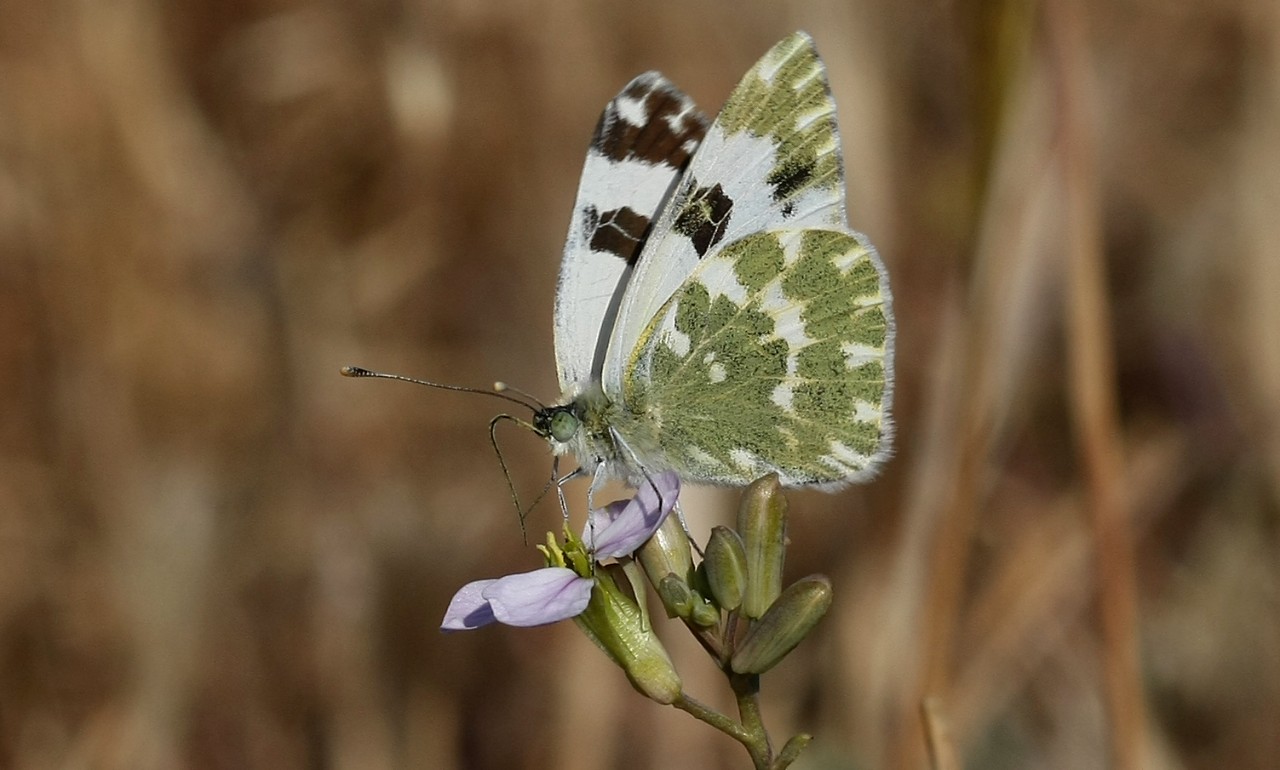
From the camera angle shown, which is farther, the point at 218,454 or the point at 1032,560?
the point at 218,454

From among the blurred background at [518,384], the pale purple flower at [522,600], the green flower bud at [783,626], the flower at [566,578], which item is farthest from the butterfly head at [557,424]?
the blurred background at [518,384]

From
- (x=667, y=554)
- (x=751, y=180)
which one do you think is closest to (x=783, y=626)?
(x=667, y=554)

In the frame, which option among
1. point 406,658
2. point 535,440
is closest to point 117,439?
point 406,658

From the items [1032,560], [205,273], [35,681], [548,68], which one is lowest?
[35,681]

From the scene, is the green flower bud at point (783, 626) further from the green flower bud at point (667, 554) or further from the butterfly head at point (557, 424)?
the butterfly head at point (557, 424)

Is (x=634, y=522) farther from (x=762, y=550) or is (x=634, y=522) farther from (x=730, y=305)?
(x=730, y=305)

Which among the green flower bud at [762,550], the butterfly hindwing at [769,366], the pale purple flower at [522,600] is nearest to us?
the pale purple flower at [522,600]

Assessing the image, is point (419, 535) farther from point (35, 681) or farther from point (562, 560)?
point (562, 560)

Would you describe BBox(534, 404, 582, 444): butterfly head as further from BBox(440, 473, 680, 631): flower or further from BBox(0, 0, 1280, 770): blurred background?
BBox(0, 0, 1280, 770): blurred background
